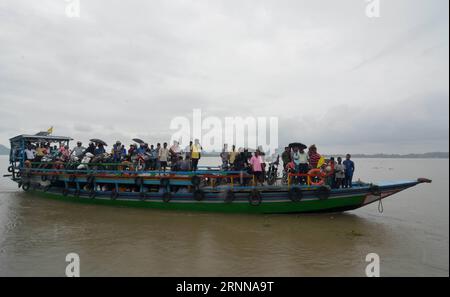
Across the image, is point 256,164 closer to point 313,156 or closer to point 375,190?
point 313,156

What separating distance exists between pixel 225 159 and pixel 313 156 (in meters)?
3.28

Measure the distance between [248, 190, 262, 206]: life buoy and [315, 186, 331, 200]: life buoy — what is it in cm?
191

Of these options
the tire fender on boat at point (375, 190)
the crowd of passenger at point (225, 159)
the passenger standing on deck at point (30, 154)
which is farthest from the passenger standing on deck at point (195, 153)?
the passenger standing on deck at point (30, 154)

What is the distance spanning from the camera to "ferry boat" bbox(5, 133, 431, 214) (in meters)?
9.16

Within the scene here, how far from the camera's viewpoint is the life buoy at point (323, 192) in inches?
353

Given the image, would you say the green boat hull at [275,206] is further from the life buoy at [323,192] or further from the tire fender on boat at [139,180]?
the tire fender on boat at [139,180]

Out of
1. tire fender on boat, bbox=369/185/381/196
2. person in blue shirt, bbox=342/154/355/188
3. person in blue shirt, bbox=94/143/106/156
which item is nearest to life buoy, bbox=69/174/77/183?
person in blue shirt, bbox=94/143/106/156

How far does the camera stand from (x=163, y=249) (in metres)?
6.60

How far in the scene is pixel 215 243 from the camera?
23.3ft

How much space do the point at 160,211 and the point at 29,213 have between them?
5.33 meters

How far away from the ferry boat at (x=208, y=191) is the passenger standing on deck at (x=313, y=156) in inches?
20.3
